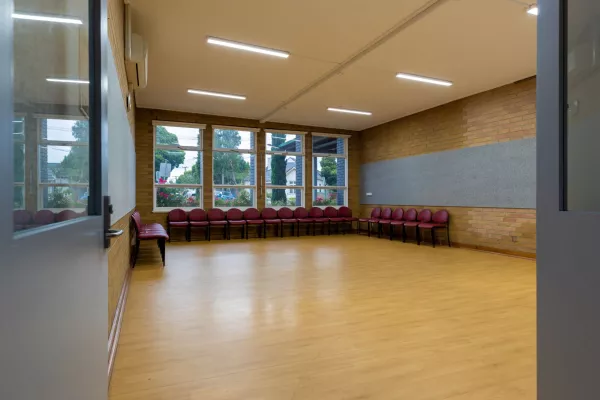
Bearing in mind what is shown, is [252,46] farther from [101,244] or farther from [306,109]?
[101,244]

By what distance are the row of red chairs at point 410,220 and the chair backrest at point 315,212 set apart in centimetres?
134

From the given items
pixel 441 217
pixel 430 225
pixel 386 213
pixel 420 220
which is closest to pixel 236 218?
pixel 386 213

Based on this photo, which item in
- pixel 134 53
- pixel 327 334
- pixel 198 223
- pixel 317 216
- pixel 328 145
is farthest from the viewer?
pixel 328 145

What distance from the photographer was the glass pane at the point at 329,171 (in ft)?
37.0

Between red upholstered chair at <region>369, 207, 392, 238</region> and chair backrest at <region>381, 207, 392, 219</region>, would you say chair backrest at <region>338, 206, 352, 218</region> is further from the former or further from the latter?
chair backrest at <region>381, 207, 392, 219</region>

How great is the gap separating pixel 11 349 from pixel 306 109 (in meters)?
8.92

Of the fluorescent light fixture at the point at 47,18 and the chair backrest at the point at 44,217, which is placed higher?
the fluorescent light fixture at the point at 47,18

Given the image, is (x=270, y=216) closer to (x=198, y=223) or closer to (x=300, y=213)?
(x=300, y=213)

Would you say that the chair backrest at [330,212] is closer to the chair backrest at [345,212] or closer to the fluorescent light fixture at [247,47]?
the chair backrest at [345,212]

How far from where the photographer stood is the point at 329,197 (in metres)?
11.5

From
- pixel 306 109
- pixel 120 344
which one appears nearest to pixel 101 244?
pixel 120 344

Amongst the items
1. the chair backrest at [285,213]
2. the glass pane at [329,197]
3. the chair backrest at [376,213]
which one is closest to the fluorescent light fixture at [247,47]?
the chair backrest at [285,213]

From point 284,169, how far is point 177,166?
128 inches

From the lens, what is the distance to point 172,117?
9219mm
